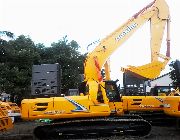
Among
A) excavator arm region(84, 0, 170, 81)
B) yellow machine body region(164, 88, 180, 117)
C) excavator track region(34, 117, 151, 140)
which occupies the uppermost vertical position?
excavator arm region(84, 0, 170, 81)

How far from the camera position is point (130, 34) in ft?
54.1

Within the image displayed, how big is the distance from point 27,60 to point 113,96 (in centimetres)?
2430

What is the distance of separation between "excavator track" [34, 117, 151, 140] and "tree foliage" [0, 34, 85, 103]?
2262 centimetres

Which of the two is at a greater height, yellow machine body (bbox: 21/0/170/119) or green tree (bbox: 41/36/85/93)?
green tree (bbox: 41/36/85/93)

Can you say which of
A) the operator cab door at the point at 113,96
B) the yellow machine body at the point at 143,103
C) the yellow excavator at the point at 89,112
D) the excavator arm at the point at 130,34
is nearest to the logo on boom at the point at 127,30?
the excavator arm at the point at 130,34

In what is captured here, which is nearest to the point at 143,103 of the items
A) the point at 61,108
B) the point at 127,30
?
the point at 127,30

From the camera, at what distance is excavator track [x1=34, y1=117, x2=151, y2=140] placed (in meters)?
13.4

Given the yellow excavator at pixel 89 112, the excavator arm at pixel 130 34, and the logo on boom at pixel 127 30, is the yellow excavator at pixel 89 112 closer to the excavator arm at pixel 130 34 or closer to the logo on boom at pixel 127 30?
the excavator arm at pixel 130 34

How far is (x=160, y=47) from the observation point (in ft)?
55.0

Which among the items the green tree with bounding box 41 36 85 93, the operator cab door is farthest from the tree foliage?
the operator cab door

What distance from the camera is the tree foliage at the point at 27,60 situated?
36250 mm

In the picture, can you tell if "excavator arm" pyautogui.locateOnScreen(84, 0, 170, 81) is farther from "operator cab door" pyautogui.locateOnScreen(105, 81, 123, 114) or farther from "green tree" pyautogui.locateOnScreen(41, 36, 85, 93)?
"green tree" pyautogui.locateOnScreen(41, 36, 85, 93)

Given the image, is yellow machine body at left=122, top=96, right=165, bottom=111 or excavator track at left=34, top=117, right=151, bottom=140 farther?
yellow machine body at left=122, top=96, right=165, bottom=111

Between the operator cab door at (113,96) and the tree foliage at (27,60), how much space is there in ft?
71.0
